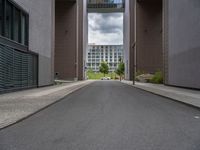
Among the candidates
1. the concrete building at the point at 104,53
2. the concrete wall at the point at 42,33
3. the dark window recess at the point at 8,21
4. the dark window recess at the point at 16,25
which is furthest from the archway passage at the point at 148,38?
the concrete building at the point at 104,53

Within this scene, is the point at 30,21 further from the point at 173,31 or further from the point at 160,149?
the point at 160,149

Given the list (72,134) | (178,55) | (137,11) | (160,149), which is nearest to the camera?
(160,149)

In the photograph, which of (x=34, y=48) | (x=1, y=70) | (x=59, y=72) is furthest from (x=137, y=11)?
(x=1, y=70)

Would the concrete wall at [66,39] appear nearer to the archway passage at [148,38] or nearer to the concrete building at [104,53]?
the archway passage at [148,38]

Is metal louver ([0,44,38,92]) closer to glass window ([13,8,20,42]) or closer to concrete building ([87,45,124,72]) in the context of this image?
glass window ([13,8,20,42])

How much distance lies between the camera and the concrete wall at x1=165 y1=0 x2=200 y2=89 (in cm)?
2109

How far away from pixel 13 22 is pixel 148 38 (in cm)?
4096

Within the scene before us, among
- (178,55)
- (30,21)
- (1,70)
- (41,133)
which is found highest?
(30,21)

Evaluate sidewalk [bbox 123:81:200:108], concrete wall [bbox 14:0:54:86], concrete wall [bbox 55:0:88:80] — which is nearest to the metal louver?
concrete wall [bbox 14:0:54:86]

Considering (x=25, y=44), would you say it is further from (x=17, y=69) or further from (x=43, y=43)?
(x=43, y=43)

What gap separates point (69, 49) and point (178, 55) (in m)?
34.6

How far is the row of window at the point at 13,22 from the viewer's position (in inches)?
680

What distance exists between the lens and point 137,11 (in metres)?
56.5

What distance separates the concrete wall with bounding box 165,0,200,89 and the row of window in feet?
44.1
